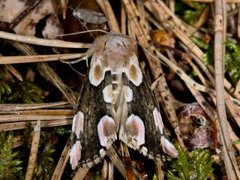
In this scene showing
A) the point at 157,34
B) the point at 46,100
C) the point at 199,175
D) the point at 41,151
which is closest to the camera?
the point at 199,175

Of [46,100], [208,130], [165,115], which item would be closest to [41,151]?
[46,100]

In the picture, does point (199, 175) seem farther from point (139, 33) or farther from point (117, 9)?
point (117, 9)

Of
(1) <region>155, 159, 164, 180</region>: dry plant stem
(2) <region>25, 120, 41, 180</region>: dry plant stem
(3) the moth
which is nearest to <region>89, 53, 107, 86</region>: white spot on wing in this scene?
(3) the moth

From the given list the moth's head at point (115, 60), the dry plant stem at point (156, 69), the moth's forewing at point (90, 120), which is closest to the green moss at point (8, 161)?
the moth's forewing at point (90, 120)

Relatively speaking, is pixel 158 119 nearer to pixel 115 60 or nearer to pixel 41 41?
pixel 115 60

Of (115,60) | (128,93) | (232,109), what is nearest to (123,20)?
(115,60)

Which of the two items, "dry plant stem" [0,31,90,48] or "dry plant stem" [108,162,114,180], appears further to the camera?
"dry plant stem" [0,31,90,48]

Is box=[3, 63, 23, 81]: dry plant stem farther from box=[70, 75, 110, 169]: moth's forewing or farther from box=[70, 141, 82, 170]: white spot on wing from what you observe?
box=[70, 141, 82, 170]: white spot on wing
